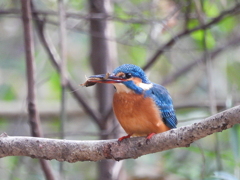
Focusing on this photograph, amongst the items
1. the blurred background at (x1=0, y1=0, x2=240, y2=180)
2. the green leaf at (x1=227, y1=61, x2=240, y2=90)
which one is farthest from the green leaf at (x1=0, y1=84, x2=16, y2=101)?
the green leaf at (x1=227, y1=61, x2=240, y2=90)

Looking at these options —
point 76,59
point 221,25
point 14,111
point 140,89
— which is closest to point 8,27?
point 76,59

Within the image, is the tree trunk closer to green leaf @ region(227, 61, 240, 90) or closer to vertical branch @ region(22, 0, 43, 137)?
vertical branch @ region(22, 0, 43, 137)

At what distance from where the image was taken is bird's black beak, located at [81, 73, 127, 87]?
2.35 metres

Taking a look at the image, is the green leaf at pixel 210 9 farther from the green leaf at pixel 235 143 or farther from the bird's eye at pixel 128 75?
the bird's eye at pixel 128 75

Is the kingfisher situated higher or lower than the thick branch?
higher

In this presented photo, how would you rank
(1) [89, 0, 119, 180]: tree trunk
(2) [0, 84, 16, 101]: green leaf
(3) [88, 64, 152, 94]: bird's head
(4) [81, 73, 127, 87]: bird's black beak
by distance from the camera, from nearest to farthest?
1. (4) [81, 73, 127, 87]: bird's black beak
2. (3) [88, 64, 152, 94]: bird's head
3. (1) [89, 0, 119, 180]: tree trunk
4. (2) [0, 84, 16, 101]: green leaf

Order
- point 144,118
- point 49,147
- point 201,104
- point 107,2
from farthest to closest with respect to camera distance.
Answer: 1. point 107,2
2. point 201,104
3. point 144,118
4. point 49,147

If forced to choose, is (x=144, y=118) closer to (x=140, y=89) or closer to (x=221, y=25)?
(x=140, y=89)

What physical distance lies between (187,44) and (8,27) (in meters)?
2.51

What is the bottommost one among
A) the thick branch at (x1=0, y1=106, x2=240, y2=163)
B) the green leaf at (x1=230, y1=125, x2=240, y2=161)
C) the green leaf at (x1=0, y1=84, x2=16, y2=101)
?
the thick branch at (x1=0, y1=106, x2=240, y2=163)

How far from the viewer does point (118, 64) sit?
16.4ft

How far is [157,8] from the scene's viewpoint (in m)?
4.35

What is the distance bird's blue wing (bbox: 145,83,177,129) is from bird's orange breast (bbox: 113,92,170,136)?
0.07 m

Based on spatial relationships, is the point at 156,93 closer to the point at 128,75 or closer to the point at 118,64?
the point at 128,75
